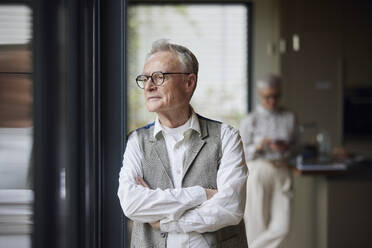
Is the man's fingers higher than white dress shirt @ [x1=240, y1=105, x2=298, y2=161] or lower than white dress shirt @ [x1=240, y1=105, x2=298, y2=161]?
lower

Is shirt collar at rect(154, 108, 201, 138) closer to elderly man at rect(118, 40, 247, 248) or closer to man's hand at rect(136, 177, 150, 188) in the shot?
elderly man at rect(118, 40, 247, 248)

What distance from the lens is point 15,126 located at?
143 cm

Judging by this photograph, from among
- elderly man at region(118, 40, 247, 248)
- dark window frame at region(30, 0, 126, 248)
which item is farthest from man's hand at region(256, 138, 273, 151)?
elderly man at region(118, 40, 247, 248)

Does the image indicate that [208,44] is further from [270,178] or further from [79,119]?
[79,119]

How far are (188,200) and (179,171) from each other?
0.13 metres

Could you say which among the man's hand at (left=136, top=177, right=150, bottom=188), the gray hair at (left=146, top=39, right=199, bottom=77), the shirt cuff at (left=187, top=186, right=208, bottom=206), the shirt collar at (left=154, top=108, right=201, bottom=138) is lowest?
the shirt cuff at (left=187, top=186, right=208, bottom=206)

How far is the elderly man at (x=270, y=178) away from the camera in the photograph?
14.8ft

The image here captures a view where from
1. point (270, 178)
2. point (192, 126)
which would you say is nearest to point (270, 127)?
point (270, 178)

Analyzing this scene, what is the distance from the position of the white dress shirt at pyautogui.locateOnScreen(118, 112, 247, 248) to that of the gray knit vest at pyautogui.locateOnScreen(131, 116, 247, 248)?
0.02m

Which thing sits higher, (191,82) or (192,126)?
(191,82)

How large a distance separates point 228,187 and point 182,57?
1.60 feet

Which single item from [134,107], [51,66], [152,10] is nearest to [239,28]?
[152,10]

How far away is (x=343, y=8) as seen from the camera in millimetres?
6105

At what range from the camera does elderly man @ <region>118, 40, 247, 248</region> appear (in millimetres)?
1891
